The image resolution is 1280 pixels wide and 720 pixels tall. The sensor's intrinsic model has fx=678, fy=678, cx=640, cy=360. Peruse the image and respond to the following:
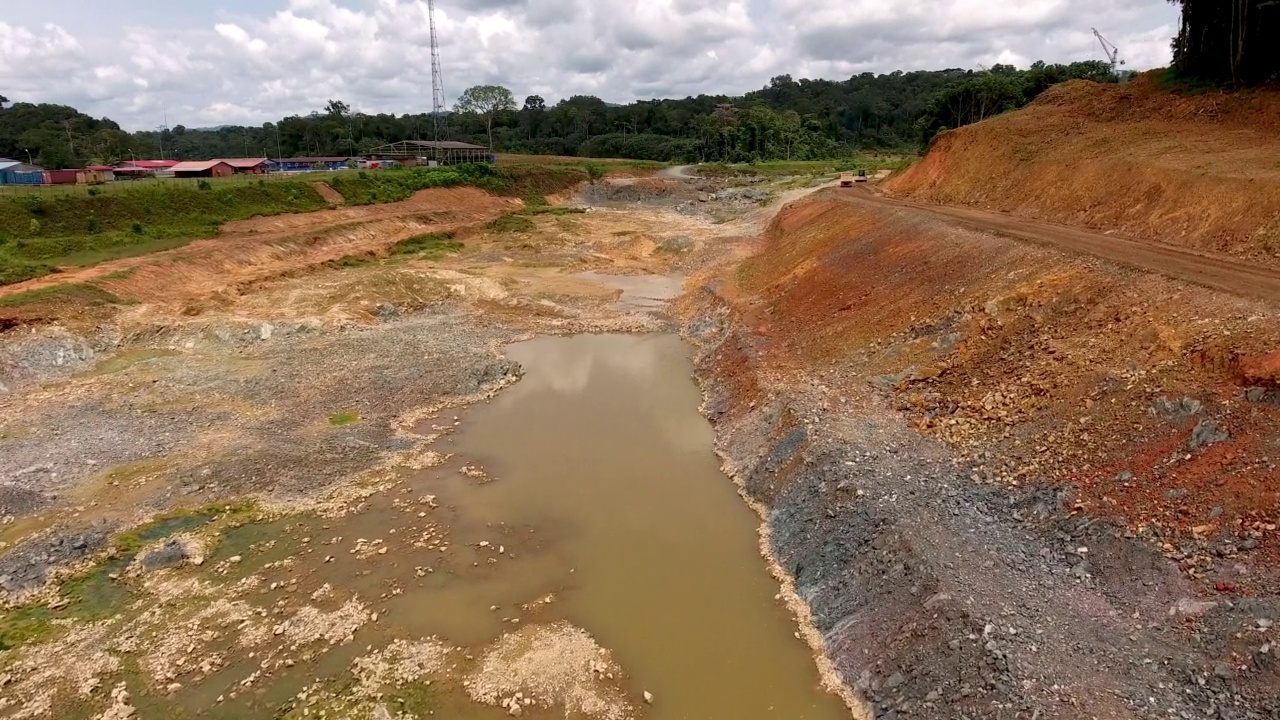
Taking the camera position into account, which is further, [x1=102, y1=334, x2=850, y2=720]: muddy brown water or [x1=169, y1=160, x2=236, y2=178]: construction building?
[x1=169, y1=160, x2=236, y2=178]: construction building

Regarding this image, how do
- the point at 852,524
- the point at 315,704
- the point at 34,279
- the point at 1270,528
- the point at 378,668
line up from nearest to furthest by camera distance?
the point at 1270,528, the point at 315,704, the point at 378,668, the point at 852,524, the point at 34,279

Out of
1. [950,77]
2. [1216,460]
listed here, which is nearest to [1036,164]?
[1216,460]

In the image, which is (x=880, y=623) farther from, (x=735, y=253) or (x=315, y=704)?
(x=735, y=253)

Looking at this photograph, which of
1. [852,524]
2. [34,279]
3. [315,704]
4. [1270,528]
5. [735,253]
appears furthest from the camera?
[735,253]

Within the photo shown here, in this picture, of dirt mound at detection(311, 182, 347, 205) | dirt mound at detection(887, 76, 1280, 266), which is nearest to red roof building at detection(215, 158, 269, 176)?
dirt mound at detection(311, 182, 347, 205)

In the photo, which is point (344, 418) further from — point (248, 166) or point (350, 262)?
point (248, 166)

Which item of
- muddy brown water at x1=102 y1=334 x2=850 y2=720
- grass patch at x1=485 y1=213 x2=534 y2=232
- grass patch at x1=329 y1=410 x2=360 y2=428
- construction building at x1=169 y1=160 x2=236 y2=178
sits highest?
construction building at x1=169 y1=160 x2=236 y2=178

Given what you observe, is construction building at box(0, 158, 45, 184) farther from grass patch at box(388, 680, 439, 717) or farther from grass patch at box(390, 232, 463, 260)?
grass patch at box(388, 680, 439, 717)
